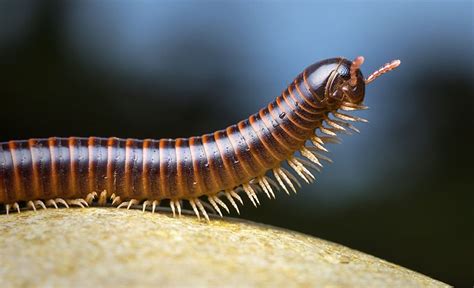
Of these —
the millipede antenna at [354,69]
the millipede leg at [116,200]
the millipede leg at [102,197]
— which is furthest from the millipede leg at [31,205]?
the millipede antenna at [354,69]

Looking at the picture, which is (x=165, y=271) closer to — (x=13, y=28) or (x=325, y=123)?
(x=325, y=123)

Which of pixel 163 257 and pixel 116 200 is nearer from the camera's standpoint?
pixel 163 257

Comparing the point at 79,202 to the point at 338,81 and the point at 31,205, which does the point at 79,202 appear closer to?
the point at 31,205

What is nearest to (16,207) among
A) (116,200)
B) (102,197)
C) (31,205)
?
(31,205)

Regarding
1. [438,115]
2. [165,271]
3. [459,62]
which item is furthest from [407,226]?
[165,271]

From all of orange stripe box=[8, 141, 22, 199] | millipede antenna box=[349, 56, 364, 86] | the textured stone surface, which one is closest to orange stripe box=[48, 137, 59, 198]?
orange stripe box=[8, 141, 22, 199]
